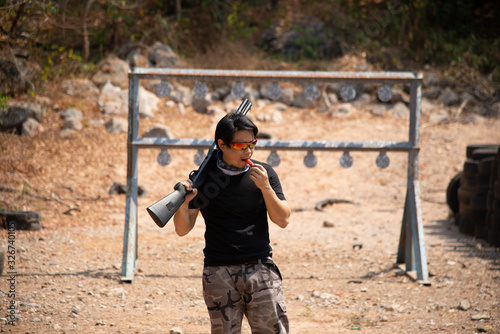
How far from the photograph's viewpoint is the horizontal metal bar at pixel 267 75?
4.80m

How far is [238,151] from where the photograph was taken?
2.58 meters

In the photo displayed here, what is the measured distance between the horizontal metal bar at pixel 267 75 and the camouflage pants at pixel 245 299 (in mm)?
2575

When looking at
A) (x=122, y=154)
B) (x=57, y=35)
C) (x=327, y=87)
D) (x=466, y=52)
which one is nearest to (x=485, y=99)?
(x=466, y=52)

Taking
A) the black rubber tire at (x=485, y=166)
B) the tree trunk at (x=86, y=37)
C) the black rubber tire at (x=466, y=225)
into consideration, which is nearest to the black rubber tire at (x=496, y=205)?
the black rubber tire at (x=485, y=166)

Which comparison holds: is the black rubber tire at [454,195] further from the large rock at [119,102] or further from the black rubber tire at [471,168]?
the large rock at [119,102]

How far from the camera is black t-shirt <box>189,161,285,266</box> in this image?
8.48 ft

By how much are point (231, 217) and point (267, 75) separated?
2.44 meters

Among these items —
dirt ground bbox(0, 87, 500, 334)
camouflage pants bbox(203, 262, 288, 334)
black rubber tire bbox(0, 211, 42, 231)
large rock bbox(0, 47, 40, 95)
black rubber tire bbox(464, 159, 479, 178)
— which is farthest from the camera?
large rock bbox(0, 47, 40, 95)

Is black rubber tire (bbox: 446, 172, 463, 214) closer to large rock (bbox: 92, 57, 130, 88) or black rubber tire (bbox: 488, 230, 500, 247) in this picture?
black rubber tire (bbox: 488, 230, 500, 247)

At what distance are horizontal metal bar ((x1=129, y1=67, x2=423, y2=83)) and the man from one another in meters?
2.24

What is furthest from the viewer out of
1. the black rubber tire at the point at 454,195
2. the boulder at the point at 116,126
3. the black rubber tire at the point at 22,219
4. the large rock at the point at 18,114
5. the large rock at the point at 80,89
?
the large rock at the point at 80,89

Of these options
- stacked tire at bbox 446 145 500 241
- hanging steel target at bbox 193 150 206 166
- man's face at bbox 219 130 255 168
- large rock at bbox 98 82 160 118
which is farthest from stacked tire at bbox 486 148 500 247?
large rock at bbox 98 82 160 118

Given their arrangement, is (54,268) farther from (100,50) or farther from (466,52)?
(466,52)

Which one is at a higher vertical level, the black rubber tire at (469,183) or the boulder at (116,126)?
the boulder at (116,126)
